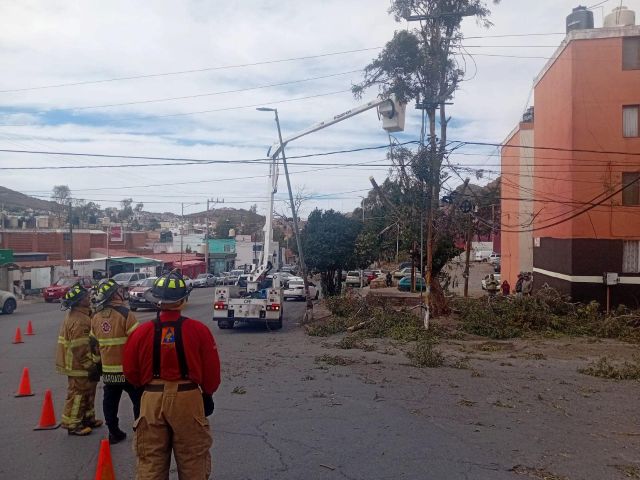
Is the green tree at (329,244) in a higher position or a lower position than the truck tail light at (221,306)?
higher

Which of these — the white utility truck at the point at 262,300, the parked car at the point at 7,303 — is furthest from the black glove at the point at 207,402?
the parked car at the point at 7,303

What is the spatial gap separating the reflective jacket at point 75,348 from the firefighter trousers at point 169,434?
3.12 metres

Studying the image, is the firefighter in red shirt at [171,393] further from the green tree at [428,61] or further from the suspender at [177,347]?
the green tree at [428,61]

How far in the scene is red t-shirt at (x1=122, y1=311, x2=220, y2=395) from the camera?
183 inches

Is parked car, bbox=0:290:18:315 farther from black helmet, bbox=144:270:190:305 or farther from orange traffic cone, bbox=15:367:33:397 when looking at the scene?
black helmet, bbox=144:270:190:305

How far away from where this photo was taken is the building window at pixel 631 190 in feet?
78.2

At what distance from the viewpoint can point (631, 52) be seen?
78.3ft

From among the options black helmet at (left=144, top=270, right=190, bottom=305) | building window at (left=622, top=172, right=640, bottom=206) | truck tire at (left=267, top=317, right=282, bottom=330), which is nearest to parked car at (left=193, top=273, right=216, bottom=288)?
truck tire at (left=267, top=317, right=282, bottom=330)

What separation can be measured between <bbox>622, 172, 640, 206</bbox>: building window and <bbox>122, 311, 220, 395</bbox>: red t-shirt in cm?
2262

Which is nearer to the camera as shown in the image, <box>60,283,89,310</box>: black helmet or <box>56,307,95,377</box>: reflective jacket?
<box>56,307,95,377</box>: reflective jacket

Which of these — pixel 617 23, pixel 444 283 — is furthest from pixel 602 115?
pixel 444 283

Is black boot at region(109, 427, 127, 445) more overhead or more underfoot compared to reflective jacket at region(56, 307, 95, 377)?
more underfoot

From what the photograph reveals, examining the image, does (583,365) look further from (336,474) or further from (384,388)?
(336,474)

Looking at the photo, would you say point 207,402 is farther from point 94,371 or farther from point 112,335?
point 94,371
